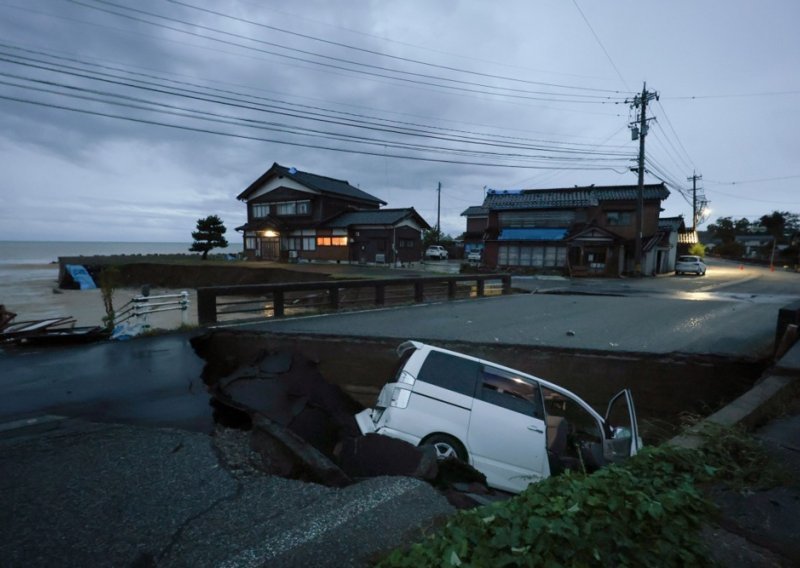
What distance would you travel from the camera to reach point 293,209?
4153 centimetres

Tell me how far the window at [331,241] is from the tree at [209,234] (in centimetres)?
1150

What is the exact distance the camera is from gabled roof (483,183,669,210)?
3525 cm

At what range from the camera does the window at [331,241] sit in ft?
127

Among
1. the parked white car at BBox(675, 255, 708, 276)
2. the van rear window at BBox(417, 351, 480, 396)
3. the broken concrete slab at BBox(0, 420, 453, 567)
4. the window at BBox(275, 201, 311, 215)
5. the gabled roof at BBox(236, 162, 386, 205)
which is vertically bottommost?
the broken concrete slab at BBox(0, 420, 453, 567)

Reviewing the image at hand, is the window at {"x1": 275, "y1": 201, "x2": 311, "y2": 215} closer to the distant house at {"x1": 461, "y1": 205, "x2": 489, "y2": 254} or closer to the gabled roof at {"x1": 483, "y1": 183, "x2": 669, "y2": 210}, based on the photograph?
the gabled roof at {"x1": 483, "y1": 183, "x2": 669, "y2": 210}

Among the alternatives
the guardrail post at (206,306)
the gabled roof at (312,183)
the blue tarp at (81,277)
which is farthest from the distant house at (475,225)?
the guardrail post at (206,306)

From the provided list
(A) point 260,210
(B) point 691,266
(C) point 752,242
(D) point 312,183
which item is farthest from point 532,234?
(C) point 752,242

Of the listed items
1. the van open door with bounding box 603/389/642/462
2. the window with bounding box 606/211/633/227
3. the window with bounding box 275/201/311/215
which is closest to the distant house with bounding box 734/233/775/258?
the window with bounding box 606/211/633/227

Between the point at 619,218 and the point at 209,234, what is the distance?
42.0 metres

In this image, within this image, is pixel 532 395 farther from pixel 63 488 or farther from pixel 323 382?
pixel 63 488

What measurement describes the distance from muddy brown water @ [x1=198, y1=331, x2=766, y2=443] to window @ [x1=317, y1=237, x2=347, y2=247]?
29.7m

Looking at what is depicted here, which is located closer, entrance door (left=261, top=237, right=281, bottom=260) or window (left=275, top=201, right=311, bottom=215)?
window (left=275, top=201, right=311, bottom=215)

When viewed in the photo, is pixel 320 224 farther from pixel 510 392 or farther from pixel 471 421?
pixel 471 421

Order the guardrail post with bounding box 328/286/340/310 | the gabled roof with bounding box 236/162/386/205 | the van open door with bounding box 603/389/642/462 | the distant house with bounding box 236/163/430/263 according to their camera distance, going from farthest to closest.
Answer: the gabled roof with bounding box 236/162/386/205
the distant house with bounding box 236/163/430/263
the guardrail post with bounding box 328/286/340/310
the van open door with bounding box 603/389/642/462
